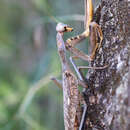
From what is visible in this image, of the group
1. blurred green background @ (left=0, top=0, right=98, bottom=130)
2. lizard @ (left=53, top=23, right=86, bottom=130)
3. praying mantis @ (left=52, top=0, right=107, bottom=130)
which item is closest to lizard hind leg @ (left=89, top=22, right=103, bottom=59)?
praying mantis @ (left=52, top=0, right=107, bottom=130)

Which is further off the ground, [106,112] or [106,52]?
[106,52]

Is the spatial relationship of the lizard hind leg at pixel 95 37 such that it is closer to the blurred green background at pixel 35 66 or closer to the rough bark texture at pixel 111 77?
the rough bark texture at pixel 111 77

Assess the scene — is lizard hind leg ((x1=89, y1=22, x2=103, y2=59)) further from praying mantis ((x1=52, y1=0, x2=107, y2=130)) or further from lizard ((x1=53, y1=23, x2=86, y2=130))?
lizard ((x1=53, y1=23, x2=86, y2=130))

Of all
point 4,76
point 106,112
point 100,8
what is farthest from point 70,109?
point 4,76

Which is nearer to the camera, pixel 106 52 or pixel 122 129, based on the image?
pixel 122 129

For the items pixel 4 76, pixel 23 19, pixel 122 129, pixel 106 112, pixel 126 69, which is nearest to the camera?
pixel 122 129

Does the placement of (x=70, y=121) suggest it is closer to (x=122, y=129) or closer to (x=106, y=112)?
(x=106, y=112)
